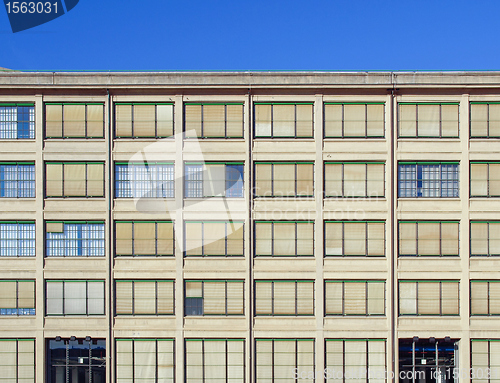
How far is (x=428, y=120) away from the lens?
73.5 feet

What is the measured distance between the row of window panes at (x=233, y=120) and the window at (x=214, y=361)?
40.2 ft

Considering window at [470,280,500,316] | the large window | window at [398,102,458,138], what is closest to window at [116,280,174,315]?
the large window

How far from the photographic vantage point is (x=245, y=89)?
2223 centimetres

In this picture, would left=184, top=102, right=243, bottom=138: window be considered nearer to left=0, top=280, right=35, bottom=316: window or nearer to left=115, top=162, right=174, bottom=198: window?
left=115, top=162, right=174, bottom=198: window

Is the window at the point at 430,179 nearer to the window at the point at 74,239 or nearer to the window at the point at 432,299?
the window at the point at 432,299

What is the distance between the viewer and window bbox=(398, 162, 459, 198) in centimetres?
2223

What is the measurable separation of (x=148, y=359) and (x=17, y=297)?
8483 mm

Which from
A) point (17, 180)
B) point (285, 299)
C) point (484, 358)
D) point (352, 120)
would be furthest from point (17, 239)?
point (484, 358)

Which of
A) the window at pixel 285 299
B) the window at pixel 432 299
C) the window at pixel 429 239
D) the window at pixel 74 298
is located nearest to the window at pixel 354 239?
the window at pixel 429 239

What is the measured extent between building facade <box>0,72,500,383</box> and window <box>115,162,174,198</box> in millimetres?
115

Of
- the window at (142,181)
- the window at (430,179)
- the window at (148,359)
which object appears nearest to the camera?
the window at (148,359)

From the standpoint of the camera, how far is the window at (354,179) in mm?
22250

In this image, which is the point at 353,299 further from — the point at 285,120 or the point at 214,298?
the point at 285,120

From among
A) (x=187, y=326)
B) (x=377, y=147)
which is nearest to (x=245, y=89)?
(x=377, y=147)
